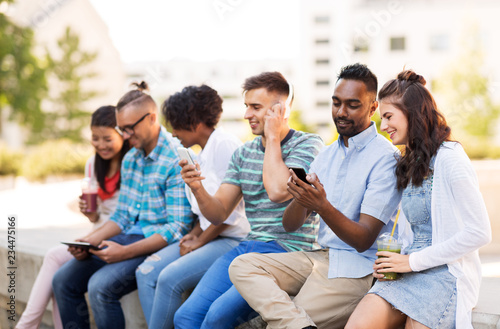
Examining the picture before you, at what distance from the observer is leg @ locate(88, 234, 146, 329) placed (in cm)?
357

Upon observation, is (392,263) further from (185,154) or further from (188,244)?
(188,244)

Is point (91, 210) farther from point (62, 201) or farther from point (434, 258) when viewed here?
point (62, 201)

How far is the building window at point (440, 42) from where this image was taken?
148ft

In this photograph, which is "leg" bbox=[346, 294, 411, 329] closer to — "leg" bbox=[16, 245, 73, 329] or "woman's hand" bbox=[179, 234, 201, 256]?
"woman's hand" bbox=[179, 234, 201, 256]

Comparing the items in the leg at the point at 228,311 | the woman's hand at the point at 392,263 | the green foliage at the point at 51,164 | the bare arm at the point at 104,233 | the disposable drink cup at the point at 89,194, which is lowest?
the green foliage at the point at 51,164

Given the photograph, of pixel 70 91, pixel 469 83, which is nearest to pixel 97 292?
pixel 469 83

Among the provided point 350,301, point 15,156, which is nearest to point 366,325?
point 350,301

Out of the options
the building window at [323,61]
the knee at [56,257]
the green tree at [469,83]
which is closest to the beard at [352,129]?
the knee at [56,257]

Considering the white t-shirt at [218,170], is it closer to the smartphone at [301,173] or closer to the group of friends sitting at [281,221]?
the group of friends sitting at [281,221]

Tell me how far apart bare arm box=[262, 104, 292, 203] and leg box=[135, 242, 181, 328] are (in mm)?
952

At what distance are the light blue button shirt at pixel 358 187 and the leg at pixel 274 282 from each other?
0.21 meters

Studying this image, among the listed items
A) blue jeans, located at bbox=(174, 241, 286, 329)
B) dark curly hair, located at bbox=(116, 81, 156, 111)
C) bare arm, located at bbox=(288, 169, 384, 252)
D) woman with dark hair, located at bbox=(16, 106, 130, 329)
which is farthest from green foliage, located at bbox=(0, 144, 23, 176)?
bare arm, located at bbox=(288, 169, 384, 252)

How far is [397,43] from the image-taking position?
152 ft

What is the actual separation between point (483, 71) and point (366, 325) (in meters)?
22.9
